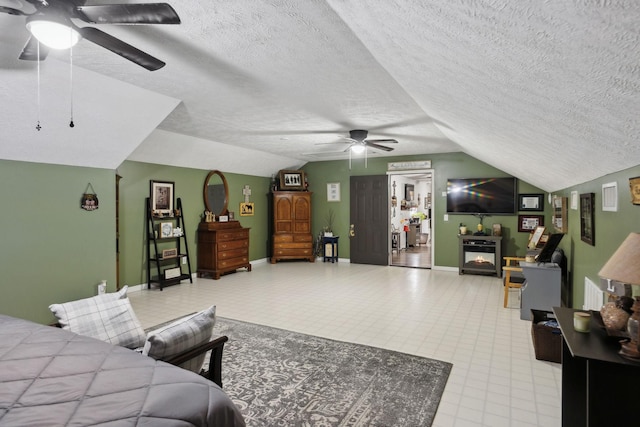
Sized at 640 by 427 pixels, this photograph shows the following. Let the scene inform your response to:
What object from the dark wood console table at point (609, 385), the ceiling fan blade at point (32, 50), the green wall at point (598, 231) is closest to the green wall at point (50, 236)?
the ceiling fan blade at point (32, 50)

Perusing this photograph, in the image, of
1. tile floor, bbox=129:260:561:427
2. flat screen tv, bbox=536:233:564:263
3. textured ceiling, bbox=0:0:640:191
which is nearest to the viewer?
textured ceiling, bbox=0:0:640:191

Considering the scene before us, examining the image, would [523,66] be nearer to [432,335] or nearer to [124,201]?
[432,335]

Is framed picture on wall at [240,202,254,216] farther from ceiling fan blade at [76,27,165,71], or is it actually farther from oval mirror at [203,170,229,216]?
ceiling fan blade at [76,27,165,71]

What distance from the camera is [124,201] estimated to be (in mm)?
5812

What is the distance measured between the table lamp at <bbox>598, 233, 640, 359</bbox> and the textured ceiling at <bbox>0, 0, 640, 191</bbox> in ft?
1.75

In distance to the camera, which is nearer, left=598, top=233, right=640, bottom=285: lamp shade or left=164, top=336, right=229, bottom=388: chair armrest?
left=598, top=233, right=640, bottom=285: lamp shade

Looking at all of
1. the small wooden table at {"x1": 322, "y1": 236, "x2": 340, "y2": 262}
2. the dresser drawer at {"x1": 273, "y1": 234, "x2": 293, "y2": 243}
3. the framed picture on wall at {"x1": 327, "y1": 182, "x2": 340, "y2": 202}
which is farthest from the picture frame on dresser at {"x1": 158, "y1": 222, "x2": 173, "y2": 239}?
the framed picture on wall at {"x1": 327, "y1": 182, "x2": 340, "y2": 202}

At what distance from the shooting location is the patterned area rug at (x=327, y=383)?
2396mm

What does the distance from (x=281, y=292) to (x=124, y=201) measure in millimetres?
2959

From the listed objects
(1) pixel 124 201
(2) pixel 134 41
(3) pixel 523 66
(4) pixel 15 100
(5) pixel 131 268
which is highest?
(2) pixel 134 41

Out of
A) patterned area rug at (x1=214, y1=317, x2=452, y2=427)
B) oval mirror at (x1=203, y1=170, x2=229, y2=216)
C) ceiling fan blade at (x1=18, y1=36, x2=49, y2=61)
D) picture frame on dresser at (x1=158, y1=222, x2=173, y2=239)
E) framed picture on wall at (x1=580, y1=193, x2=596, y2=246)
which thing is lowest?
patterned area rug at (x1=214, y1=317, x2=452, y2=427)

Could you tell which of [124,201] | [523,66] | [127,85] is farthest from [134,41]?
[124,201]

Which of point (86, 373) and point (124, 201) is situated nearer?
point (86, 373)

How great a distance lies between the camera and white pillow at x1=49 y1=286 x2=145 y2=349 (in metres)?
2.45
